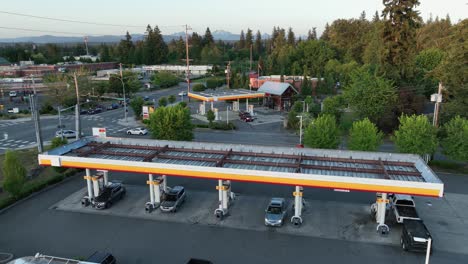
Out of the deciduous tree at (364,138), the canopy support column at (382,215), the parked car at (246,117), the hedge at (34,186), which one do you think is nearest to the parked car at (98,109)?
the parked car at (246,117)

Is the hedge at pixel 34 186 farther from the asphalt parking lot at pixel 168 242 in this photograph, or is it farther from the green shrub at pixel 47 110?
the green shrub at pixel 47 110

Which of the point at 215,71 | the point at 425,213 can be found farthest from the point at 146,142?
the point at 215,71

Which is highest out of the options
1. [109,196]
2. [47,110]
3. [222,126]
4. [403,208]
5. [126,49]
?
[126,49]

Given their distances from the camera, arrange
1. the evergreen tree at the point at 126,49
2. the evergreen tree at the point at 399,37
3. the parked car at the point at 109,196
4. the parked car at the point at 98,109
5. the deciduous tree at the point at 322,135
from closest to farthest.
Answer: the parked car at the point at 109,196
the deciduous tree at the point at 322,135
the evergreen tree at the point at 399,37
the parked car at the point at 98,109
the evergreen tree at the point at 126,49

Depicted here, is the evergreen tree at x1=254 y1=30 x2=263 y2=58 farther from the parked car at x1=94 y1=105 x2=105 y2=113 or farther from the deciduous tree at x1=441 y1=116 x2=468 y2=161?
the deciduous tree at x1=441 y1=116 x2=468 y2=161

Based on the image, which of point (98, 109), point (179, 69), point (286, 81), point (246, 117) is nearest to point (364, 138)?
point (246, 117)

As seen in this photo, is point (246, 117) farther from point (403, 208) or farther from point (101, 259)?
point (101, 259)
